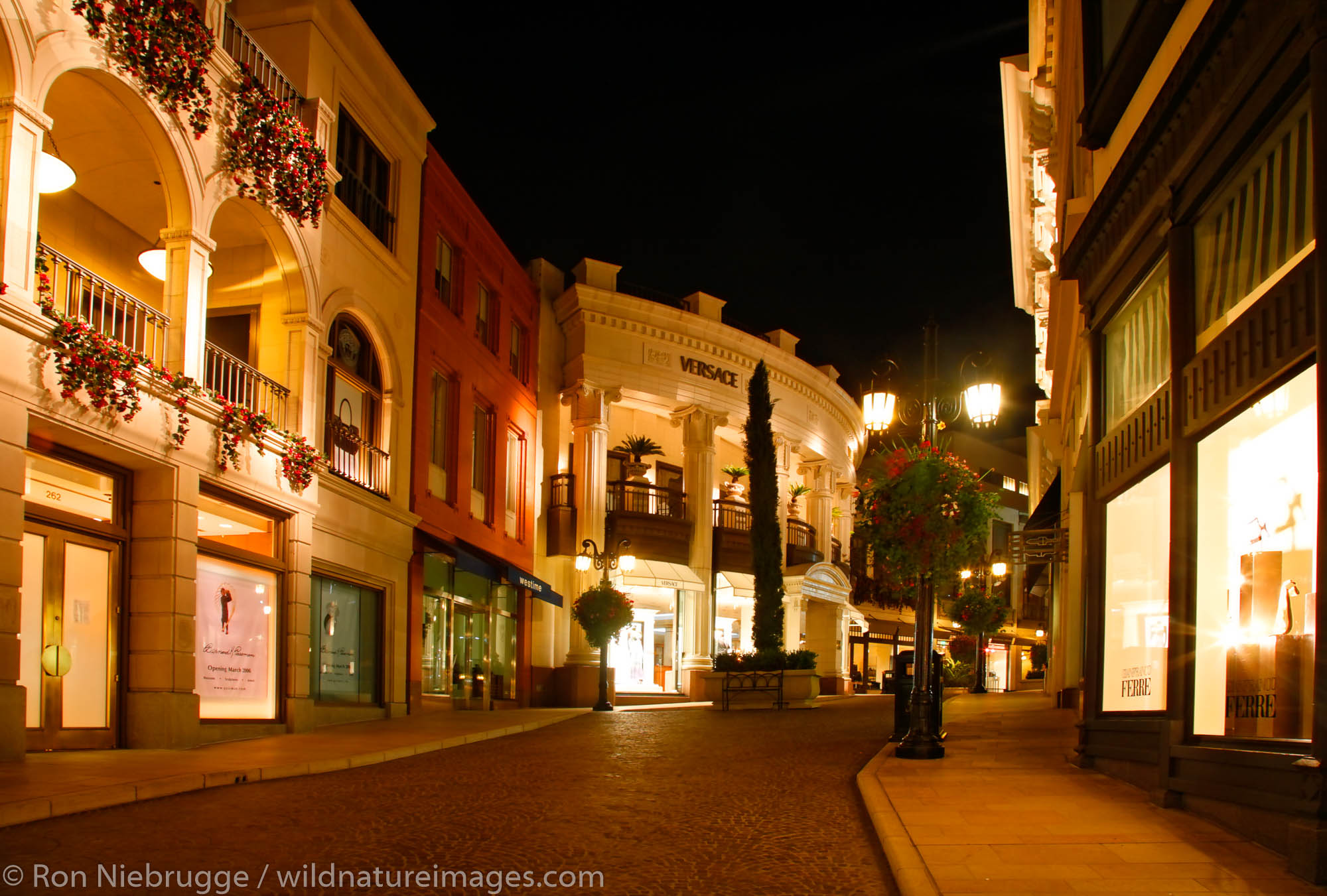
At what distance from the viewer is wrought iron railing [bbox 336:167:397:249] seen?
66.0 ft

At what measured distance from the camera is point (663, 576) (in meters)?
32.9

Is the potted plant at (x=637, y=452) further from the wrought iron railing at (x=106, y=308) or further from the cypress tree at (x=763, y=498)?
the wrought iron railing at (x=106, y=308)

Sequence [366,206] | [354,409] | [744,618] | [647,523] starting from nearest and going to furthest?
[354,409] < [366,206] < [647,523] < [744,618]

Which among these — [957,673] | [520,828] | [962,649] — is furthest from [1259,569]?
[962,649]

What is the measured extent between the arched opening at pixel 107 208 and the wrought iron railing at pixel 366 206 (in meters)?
3.77

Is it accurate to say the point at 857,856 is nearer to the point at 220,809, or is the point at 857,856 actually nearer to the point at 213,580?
the point at 220,809

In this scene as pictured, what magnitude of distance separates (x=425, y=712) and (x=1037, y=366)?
75.2 ft

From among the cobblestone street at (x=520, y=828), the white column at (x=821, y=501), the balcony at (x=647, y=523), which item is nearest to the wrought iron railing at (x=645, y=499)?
the balcony at (x=647, y=523)

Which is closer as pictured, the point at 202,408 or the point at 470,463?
the point at 202,408

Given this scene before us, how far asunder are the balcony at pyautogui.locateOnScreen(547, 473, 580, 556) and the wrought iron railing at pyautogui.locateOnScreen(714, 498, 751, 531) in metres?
5.57

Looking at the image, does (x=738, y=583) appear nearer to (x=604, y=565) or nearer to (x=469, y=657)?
(x=604, y=565)

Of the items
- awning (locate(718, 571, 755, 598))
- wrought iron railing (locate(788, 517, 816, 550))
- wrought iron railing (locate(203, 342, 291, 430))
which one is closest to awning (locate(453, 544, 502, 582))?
wrought iron railing (locate(203, 342, 291, 430))

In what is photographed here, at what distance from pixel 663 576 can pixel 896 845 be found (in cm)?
2631

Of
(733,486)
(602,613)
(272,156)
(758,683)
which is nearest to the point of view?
(272,156)
